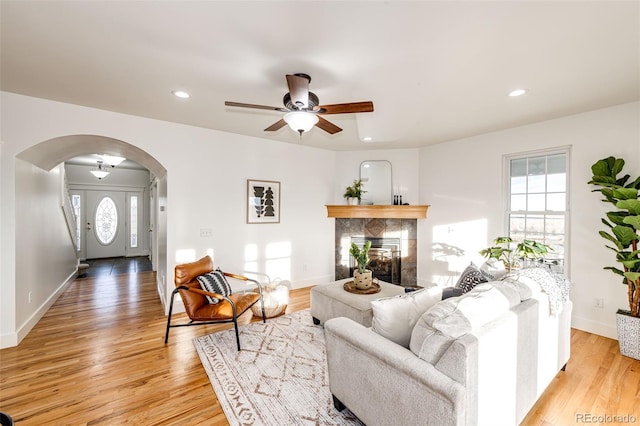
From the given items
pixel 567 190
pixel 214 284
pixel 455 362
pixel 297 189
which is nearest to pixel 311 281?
pixel 297 189

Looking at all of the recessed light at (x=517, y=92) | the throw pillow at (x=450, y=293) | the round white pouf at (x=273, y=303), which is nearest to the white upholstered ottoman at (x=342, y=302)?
the round white pouf at (x=273, y=303)

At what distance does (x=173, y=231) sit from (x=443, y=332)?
3.56m

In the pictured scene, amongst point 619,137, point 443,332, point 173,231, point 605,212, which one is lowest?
point 443,332

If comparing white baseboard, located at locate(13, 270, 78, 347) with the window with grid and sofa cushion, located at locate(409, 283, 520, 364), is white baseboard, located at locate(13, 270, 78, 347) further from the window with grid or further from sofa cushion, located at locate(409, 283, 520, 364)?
the window with grid

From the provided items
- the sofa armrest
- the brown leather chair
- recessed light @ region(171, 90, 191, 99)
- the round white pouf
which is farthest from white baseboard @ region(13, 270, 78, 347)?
the sofa armrest

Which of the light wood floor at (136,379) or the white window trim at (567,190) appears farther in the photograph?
the white window trim at (567,190)

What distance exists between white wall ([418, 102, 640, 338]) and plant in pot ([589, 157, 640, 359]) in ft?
0.91

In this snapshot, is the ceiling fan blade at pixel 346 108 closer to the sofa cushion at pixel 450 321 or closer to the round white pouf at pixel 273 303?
the sofa cushion at pixel 450 321

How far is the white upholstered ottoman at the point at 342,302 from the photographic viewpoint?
2588 millimetres

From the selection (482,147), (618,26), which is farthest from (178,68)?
(482,147)

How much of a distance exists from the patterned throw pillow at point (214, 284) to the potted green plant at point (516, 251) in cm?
310

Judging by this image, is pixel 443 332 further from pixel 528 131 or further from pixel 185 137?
pixel 185 137

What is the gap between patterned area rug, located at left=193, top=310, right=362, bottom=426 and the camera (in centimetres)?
187

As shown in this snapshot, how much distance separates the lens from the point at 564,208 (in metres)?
3.41
